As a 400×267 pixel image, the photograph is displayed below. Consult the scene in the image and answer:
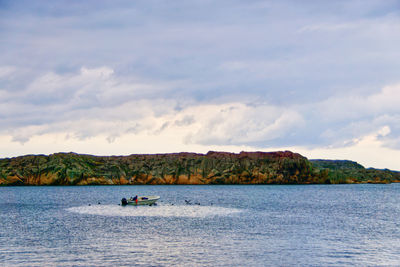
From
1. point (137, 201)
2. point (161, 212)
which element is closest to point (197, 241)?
point (161, 212)

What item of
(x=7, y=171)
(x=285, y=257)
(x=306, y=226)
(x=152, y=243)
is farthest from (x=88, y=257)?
(x=7, y=171)

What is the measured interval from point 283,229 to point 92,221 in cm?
2382

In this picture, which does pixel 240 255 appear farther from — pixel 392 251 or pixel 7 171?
pixel 7 171

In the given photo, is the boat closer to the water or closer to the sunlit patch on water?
the sunlit patch on water

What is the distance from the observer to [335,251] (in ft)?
118

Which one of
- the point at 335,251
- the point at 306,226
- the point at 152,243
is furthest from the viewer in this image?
the point at 306,226

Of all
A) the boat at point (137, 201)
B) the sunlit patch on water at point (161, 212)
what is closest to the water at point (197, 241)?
the sunlit patch on water at point (161, 212)

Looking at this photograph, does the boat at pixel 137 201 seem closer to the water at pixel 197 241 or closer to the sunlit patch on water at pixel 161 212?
the sunlit patch on water at pixel 161 212

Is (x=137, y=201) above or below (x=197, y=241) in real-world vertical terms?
above

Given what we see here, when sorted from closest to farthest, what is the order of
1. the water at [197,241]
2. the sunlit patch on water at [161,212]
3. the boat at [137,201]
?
the water at [197,241] → the sunlit patch on water at [161,212] → the boat at [137,201]

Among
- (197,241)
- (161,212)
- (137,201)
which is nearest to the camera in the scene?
(197,241)

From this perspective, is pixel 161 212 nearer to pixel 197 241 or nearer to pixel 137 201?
pixel 137 201

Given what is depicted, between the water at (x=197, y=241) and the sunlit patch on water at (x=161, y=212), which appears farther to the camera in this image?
the sunlit patch on water at (x=161, y=212)

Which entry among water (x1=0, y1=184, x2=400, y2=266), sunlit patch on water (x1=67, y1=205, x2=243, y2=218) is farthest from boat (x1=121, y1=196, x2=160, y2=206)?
water (x1=0, y1=184, x2=400, y2=266)
